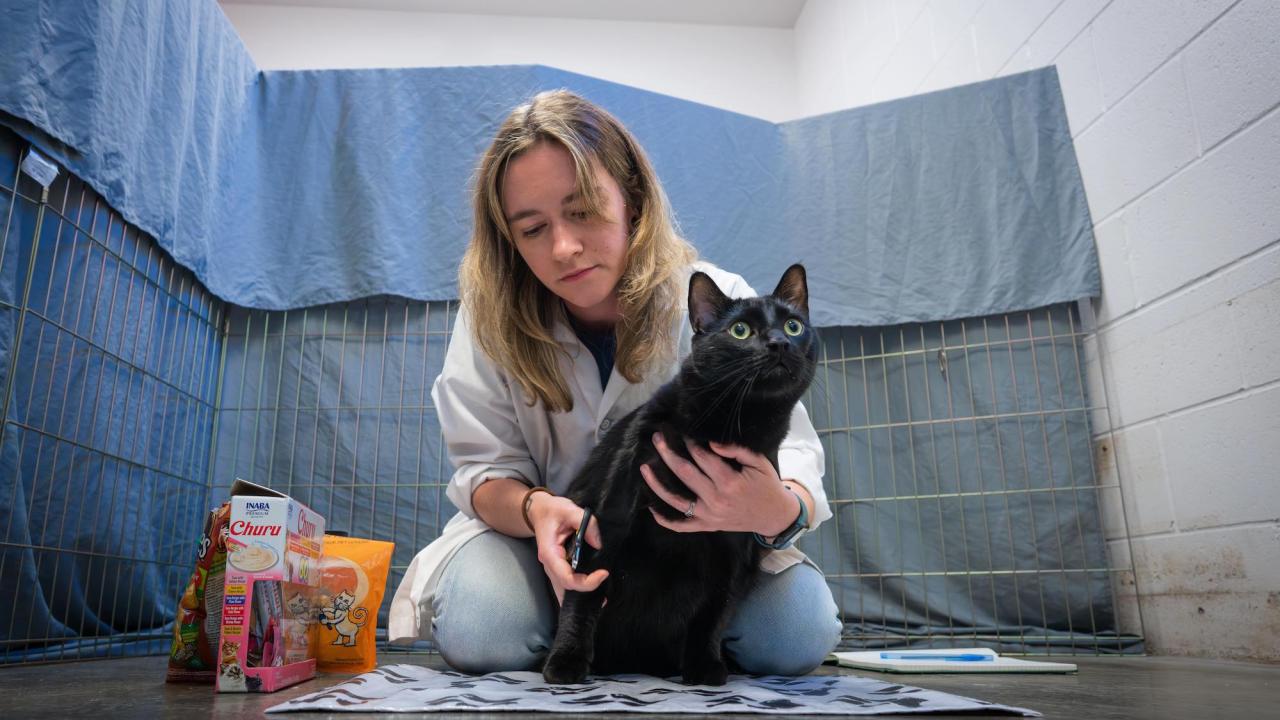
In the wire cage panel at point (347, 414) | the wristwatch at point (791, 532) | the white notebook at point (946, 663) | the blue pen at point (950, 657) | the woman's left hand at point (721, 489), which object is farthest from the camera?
the wire cage panel at point (347, 414)

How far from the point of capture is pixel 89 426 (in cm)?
220

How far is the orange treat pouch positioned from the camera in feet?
6.10

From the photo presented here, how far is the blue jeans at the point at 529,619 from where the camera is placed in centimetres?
152

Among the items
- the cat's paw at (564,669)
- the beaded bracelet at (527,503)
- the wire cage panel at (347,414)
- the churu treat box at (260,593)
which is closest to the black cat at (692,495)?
the cat's paw at (564,669)

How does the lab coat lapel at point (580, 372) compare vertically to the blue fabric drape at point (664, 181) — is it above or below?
below

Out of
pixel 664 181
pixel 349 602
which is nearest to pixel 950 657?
pixel 349 602

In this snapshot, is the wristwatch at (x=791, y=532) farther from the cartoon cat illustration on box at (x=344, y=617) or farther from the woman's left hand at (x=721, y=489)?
the cartoon cat illustration on box at (x=344, y=617)

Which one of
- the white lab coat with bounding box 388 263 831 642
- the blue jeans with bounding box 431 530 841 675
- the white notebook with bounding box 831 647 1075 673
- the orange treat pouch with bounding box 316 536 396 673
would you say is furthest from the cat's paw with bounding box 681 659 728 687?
the orange treat pouch with bounding box 316 536 396 673

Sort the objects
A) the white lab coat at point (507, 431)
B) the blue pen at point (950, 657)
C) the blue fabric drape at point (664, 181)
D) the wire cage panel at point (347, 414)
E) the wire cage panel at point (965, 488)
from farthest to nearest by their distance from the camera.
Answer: the wire cage panel at point (347, 414)
the blue fabric drape at point (664, 181)
the wire cage panel at point (965, 488)
the blue pen at point (950, 657)
the white lab coat at point (507, 431)

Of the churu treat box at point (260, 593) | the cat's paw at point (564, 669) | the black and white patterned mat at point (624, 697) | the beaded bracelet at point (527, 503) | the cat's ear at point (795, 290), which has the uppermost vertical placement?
the cat's ear at point (795, 290)

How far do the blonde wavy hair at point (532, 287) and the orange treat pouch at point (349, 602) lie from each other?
0.68m

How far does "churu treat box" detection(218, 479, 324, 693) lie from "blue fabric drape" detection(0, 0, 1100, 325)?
1.47 m

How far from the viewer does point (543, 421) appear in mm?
1688

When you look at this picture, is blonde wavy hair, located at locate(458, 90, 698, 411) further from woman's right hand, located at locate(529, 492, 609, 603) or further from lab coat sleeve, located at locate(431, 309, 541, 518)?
woman's right hand, located at locate(529, 492, 609, 603)
